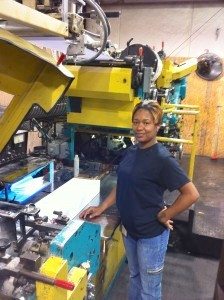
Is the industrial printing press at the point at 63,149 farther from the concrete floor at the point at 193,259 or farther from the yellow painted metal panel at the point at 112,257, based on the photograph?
the concrete floor at the point at 193,259

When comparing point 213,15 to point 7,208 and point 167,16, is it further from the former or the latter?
point 7,208

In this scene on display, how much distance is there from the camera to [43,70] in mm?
1201

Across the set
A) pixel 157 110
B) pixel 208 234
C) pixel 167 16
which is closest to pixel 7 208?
pixel 157 110

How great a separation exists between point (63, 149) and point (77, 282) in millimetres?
1750

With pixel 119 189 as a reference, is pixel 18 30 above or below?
above

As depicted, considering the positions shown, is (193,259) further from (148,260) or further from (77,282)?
(77,282)

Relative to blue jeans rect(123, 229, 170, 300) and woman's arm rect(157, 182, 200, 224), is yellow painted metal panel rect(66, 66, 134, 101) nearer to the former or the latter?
woman's arm rect(157, 182, 200, 224)

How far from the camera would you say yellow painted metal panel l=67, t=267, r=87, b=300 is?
3.16ft

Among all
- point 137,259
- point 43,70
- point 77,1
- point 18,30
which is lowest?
point 137,259

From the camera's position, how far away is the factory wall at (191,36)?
20.5 ft

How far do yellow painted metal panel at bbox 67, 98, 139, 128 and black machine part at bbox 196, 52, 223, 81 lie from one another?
4.81 metres

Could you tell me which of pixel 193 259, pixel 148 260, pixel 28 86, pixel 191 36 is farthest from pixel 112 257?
pixel 191 36

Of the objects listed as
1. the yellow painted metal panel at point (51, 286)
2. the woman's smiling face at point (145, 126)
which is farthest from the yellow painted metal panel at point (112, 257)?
the yellow painted metal panel at point (51, 286)

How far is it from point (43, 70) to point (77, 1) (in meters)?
0.37
